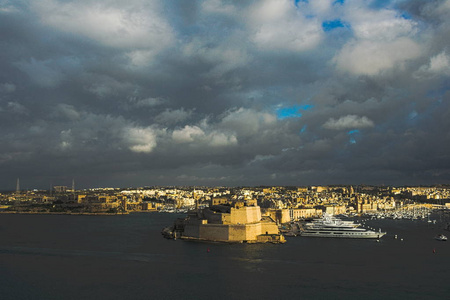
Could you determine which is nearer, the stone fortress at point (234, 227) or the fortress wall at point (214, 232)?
the stone fortress at point (234, 227)

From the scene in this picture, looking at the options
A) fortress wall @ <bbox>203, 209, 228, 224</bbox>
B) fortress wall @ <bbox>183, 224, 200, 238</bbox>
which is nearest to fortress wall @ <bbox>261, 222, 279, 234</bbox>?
fortress wall @ <bbox>203, 209, 228, 224</bbox>

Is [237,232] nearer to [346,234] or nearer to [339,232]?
[339,232]

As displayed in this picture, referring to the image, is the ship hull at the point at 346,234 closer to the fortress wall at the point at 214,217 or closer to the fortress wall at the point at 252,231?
the fortress wall at the point at 252,231

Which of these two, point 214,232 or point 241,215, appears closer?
point 214,232

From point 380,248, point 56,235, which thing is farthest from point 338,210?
point 56,235

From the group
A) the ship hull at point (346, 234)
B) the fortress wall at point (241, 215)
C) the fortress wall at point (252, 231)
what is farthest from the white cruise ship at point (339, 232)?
the fortress wall at point (241, 215)

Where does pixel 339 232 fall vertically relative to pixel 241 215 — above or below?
below

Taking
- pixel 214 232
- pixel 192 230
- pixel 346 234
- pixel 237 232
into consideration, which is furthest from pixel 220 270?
pixel 346 234

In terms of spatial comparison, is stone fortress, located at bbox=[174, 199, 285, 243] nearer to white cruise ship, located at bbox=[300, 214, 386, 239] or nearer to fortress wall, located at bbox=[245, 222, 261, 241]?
fortress wall, located at bbox=[245, 222, 261, 241]
